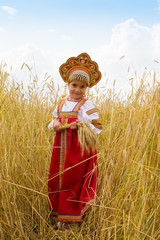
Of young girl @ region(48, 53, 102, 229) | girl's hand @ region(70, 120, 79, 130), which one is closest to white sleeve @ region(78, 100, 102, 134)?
young girl @ region(48, 53, 102, 229)

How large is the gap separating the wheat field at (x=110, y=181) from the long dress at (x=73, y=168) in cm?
9

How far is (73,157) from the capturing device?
5.96 ft

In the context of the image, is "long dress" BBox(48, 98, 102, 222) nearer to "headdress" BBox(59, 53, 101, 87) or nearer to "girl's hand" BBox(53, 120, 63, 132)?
"girl's hand" BBox(53, 120, 63, 132)

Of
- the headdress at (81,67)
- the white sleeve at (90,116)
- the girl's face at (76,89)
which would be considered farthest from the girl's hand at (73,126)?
the headdress at (81,67)

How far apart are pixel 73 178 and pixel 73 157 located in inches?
6.4

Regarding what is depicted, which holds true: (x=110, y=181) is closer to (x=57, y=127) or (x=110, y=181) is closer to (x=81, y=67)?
(x=57, y=127)

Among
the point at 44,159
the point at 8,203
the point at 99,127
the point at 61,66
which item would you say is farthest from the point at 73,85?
the point at 8,203

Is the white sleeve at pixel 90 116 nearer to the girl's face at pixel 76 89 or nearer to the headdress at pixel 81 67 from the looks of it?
the girl's face at pixel 76 89

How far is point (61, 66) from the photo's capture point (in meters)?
1.97

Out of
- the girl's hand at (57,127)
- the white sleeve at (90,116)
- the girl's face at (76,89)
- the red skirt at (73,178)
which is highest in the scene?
the girl's face at (76,89)

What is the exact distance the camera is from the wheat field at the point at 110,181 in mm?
1388

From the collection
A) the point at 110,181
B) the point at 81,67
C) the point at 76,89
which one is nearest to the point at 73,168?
the point at 110,181

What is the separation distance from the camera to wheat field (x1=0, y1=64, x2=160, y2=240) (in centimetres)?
139

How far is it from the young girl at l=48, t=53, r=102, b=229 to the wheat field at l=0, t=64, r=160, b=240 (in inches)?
3.5
